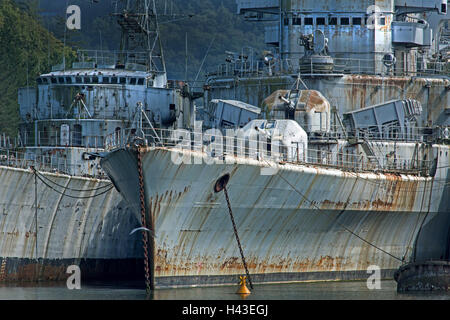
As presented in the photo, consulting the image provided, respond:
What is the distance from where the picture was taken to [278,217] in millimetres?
39156

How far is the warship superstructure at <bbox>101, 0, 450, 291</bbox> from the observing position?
36906mm

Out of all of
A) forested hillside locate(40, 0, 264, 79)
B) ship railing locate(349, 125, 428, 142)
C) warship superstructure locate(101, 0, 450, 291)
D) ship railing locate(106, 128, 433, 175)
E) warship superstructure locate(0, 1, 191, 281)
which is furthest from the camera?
forested hillside locate(40, 0, 264, 79)

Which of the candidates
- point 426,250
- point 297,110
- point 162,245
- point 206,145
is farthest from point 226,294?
point 426,250

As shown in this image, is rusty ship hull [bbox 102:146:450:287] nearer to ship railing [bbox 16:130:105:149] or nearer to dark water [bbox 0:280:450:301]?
dark water [bbox 0:280:450:301]

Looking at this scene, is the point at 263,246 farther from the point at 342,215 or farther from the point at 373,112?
the point at 373,112

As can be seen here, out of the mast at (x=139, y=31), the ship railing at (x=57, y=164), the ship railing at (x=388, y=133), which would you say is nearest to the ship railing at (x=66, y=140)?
the ship railing at (x=57, y=164)

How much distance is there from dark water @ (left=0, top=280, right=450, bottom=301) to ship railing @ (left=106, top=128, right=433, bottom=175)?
13.8 ft

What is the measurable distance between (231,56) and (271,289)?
54.3ft

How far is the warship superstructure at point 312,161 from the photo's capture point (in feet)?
121

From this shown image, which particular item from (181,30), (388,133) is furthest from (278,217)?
(181,30)

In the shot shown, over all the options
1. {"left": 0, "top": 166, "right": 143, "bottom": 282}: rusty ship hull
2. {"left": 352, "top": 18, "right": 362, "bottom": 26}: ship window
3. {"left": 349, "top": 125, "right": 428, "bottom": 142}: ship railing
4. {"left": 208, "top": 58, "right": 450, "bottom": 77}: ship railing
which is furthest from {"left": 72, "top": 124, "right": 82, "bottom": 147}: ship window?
{"left": 352, "top": 18, "right": 362, "bottom": 26}: ship window

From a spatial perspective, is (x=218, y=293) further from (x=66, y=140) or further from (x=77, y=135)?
(x=77, y=135)

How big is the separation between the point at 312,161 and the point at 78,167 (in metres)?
9.64

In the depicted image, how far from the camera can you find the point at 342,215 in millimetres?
41625
